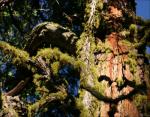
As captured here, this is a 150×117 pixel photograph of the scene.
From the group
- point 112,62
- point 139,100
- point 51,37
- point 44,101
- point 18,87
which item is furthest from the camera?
point 18,87

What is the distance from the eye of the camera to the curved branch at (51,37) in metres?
6.49

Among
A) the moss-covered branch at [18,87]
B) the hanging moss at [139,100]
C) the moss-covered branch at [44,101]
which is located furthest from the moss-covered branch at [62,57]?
the moss-covered branch at [18,87]

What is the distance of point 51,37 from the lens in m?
6.89

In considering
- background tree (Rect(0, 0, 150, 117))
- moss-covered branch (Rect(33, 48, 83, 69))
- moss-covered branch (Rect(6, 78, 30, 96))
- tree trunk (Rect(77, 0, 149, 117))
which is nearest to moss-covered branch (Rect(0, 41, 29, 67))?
background tree (Rect(0, 0, 150, 117))

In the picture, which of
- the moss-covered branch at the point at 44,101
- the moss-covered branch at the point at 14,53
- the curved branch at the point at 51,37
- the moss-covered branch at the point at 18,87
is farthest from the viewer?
the moss-covered branch at the point at 18,87

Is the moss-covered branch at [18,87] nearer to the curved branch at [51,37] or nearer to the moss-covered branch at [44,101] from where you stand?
the curved branch at [51,37]

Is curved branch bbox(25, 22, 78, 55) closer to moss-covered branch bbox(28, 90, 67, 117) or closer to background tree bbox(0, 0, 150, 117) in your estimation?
background tree bbox(0, 0, 150, 117)

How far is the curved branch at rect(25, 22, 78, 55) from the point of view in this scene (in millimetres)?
6488

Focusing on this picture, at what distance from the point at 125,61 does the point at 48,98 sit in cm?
133

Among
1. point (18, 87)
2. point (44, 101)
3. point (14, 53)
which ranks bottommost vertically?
point (18, 87)

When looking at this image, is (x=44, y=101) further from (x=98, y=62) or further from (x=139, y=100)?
(x=139, y=100)

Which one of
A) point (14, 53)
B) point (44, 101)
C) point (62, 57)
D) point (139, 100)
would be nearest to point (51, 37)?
point (14, 53)

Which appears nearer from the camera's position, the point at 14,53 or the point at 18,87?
the point at 14,53

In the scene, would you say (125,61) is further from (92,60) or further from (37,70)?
(37,70)
